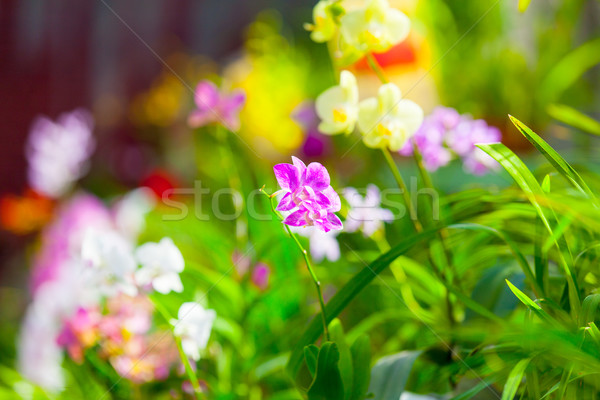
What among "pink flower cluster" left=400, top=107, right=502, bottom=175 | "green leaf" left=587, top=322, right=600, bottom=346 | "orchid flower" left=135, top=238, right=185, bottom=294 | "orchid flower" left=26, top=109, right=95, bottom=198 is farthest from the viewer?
"orchid flower" left=26, top=109, right=95, bottom=198

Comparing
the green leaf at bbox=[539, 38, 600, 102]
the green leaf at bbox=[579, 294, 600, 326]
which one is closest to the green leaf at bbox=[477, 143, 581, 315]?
the green leaf at bbox=[579, 294, 600, 326]

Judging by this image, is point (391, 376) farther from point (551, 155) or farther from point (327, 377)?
point (551, 155)

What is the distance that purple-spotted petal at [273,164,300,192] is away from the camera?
33 cm

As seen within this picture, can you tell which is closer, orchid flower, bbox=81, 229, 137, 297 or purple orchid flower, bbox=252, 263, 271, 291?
orchid flower, bbox=81, 229, 137, 297

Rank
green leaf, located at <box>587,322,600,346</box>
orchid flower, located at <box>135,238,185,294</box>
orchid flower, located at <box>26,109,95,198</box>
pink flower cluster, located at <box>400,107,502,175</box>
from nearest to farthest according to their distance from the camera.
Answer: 1. green leaf, located at <box>587,322,600,346</box>
2. orchid flower, located at <box>135,238,185,294</box>
3. pink flower cluster, located at <box>400,107,502,175</box>
4. orchid flower, located at <box>26,109,95,198</box>

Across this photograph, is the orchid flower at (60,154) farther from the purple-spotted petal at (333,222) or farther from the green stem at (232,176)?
the purple-spotted petal at (333,222)

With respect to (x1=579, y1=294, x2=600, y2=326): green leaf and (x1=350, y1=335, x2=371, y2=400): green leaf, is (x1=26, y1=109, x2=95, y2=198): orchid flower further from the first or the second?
(x1=579, y1=294, x2=600, y2=326): green leaf

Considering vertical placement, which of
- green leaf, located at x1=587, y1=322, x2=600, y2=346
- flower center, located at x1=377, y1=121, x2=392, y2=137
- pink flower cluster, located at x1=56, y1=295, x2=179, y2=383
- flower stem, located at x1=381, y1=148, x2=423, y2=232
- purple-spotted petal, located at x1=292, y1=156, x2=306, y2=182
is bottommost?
pink flower cluster, located at x1=56, y1=295, x2=179, y2=383

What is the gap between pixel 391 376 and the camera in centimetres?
40

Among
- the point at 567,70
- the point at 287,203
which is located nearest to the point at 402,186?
the point at 287,203

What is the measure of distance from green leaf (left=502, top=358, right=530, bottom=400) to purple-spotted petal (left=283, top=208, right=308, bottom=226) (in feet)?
0.49

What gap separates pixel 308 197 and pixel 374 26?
18 cm

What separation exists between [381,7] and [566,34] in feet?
3.49

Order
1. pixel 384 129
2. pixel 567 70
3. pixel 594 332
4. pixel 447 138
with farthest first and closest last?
pixel 567 70
pixel 447 138
pixel 384 129
pixel 594 332
